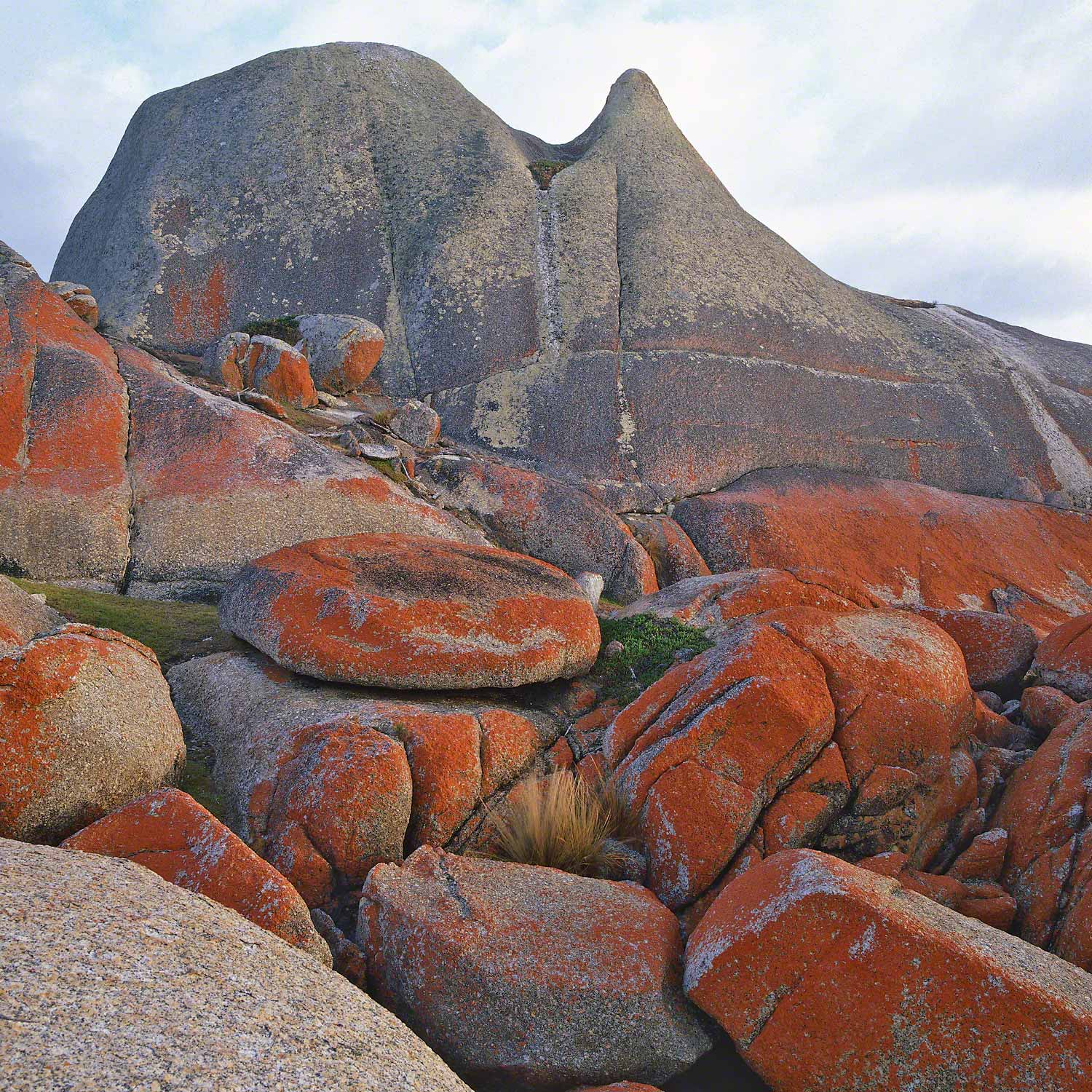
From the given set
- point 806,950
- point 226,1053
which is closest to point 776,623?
point 806,950

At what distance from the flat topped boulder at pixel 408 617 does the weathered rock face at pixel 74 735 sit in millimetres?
1464

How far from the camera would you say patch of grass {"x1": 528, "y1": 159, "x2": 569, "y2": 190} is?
20500mm

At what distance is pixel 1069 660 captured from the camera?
27.9 feet

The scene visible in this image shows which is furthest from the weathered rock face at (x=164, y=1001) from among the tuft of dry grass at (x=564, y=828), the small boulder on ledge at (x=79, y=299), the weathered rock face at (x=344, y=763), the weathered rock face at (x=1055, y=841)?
the small boulder on ledge at (x=79, y=299)

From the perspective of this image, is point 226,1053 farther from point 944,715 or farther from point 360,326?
point 360,326

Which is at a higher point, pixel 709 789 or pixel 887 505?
pixel 887 505

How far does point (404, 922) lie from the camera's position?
16.4 feet

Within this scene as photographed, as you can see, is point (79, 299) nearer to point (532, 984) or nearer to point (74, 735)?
point (74, 735)

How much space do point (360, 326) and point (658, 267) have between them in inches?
238

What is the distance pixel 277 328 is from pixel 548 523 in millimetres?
6647

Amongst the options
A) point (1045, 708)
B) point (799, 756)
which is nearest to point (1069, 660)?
point (1045, 708)

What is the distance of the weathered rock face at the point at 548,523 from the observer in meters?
13.8

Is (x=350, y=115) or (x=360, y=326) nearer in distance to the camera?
(x=360, y=326)

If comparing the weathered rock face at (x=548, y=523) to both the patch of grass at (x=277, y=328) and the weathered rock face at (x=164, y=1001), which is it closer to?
the patch of grass at (x=277, y=328)
